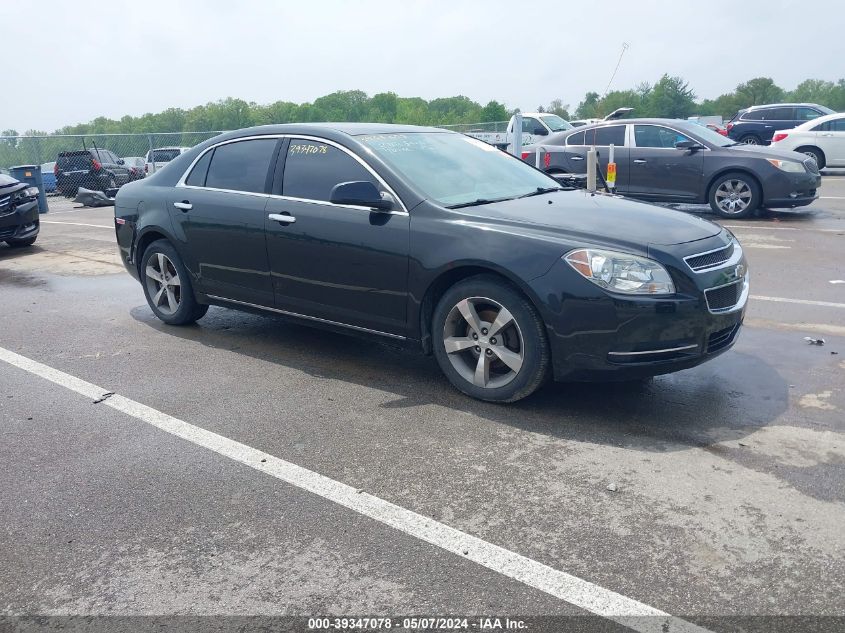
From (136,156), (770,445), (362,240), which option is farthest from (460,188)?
(136,156)

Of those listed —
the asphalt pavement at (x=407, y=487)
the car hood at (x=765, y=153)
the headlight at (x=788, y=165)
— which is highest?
the car hood at (x=765, y=153)

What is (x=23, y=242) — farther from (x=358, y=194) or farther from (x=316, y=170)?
(x=358, y=194)

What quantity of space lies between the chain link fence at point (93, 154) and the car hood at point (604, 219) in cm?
2027

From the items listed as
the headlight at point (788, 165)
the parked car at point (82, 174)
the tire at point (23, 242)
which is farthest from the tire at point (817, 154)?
the parked car at point (82, 174)

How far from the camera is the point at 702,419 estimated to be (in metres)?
4.52

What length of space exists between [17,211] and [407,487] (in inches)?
402

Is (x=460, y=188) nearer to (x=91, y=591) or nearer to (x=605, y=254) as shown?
(x=605, y=254)

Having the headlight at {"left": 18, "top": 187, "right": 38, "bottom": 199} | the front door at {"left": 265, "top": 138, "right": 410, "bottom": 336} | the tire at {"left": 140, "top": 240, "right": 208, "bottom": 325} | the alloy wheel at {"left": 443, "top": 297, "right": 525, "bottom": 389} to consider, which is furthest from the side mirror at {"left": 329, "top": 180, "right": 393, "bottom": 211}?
the headlight at {"left": 18, "top": 187, "right": 38, "bottom": 199}

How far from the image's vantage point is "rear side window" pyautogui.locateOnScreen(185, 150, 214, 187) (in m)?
6.42

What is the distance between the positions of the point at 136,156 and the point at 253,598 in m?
28.3

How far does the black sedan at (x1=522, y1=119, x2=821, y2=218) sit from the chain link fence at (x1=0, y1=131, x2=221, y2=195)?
1372 cm

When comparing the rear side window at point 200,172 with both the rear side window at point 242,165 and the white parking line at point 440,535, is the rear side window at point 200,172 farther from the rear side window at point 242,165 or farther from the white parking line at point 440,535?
the white parking line at point 440,535

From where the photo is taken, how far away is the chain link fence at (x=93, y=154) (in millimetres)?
24453

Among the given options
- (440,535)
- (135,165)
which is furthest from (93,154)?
(440,535)
